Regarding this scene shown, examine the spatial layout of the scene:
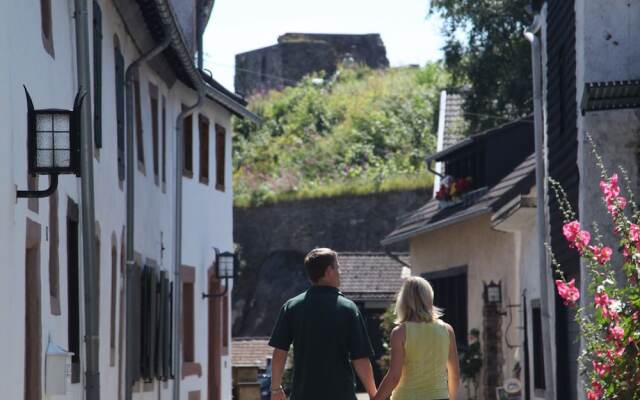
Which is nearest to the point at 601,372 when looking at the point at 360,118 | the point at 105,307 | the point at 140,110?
the point at 105,307

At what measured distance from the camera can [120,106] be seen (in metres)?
20.9

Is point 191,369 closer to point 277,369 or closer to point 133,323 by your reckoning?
point 133,323

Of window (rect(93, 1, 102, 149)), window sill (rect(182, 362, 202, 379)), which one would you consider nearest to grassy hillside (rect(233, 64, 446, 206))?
window sill (rect(182, 362, 202, 379))

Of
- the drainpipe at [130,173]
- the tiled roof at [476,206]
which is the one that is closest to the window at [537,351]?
the tiled roof at [476,206]

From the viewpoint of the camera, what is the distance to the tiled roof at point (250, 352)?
48469 mm

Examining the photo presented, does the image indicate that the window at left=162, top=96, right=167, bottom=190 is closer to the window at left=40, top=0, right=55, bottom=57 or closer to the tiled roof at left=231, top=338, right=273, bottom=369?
the window at left=40, top=0, right=55, bottom=57

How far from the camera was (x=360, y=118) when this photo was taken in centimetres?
6869

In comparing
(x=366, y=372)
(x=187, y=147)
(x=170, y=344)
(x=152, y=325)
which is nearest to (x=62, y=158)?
(x=366, y=372)

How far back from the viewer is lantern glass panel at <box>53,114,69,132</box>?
11977 mm

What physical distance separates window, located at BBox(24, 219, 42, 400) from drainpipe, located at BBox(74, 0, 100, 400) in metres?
1.73

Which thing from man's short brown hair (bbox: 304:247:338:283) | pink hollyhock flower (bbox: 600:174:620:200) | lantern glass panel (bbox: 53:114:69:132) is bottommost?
man's short brown hair (bbox: 304:247:338:283)

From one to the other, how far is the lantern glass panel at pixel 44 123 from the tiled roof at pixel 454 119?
30650 mm

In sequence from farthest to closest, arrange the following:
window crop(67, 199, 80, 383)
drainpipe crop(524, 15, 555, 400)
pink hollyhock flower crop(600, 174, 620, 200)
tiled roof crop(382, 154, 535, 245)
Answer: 1. tiled roof crop(382, 154, 535, 245)
2. drainpipe crop(524, 15, 555, 400)
3. window crop(67, 199, 80, 383)
4. pink hollyhock flower crop(600, 174, 620, 200)

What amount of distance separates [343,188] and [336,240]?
1.75 metres
